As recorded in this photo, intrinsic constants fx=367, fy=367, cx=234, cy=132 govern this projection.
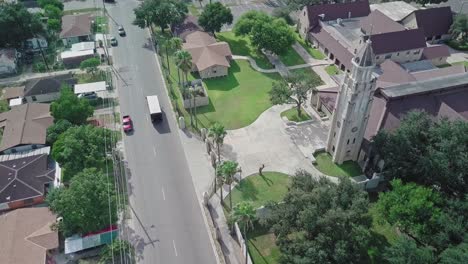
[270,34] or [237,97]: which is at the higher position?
[270,34]

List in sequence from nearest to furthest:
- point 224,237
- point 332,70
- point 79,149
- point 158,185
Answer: point 224,237
point 79,149
point 158,185
point 332,70

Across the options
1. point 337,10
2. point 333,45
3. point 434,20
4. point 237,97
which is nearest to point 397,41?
point 333,45

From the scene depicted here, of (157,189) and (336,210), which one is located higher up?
(336,210)

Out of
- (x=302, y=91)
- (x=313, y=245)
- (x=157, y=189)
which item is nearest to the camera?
(x=313, y=245)

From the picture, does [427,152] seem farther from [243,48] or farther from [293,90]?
[243,48]

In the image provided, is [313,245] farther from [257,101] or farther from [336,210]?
[257,101]

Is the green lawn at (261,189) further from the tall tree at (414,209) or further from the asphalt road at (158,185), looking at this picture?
the tall tree at (414,209)

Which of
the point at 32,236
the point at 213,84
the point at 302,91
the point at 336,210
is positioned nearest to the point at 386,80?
the point at 302,91
